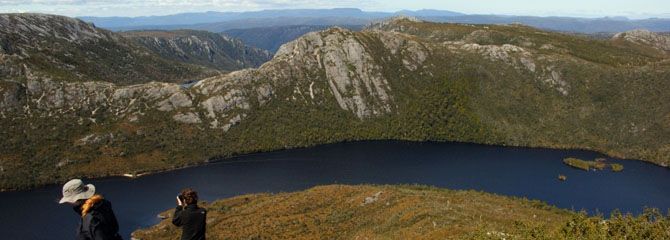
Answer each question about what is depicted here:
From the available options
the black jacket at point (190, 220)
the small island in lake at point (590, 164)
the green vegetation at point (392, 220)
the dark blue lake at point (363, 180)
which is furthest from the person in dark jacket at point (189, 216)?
the small island in lake at point (590, 164)

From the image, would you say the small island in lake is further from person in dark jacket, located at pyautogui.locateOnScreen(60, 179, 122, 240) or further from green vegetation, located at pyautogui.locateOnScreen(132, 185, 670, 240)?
person in dark jacket, located at pyautogui.locateOnScreen(60, 179, 122, 240)

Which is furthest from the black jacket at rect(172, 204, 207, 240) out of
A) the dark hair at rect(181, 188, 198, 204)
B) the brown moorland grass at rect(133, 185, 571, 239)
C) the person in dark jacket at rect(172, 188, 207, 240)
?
the brown moorland grass at rect(133, 185, 571, 239)

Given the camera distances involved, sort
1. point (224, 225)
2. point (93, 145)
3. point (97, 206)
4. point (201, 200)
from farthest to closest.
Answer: point (93, 145)
point (201, 200)
point (224, 225)
point (97, 206)

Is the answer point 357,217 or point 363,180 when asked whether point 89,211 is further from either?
point 363,180

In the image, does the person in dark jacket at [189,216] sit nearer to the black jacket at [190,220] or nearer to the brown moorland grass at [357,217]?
the black jacket at [190,220]

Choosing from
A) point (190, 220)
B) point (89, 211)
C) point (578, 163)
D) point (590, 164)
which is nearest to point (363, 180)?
point (578, 163)

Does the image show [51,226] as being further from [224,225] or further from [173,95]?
[173,95]

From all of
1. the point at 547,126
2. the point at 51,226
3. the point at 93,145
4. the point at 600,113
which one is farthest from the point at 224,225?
the point at 600,113

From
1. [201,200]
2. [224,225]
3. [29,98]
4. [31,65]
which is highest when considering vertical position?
[31,65]
